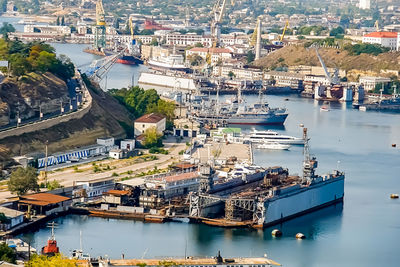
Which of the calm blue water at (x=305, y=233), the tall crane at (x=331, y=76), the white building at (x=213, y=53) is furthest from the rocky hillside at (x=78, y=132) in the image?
the white building at (x=213, y=53)

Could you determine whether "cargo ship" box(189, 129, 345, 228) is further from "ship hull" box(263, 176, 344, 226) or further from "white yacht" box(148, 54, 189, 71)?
"white yacht" box(148, 54, 189, 71)

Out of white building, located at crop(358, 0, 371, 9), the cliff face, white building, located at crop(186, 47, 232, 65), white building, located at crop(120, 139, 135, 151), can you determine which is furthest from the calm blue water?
white building, located at crop(358, 0, 371, 9)

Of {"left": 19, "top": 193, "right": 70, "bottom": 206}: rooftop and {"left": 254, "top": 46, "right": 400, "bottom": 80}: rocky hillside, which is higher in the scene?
{"left": 19, "top": 193, "right": 70, "bottom": 206}: rooftop

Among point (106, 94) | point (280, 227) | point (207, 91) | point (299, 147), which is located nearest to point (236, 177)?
point (280, 227)

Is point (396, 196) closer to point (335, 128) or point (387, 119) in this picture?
point (335, 128)

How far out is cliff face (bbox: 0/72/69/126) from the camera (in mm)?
19453

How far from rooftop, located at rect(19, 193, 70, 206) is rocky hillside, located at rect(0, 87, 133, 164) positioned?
2.43m

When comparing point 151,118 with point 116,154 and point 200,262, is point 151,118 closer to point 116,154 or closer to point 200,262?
point 116,154

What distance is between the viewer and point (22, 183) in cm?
1517

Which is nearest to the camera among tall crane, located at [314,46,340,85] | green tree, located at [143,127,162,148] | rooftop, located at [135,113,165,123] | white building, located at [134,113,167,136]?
green tree, located at [143,127,162,148]

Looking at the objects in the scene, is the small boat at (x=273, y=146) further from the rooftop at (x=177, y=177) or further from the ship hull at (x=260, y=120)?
the rooftop at (x=177, y=177)

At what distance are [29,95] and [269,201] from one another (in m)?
6.80

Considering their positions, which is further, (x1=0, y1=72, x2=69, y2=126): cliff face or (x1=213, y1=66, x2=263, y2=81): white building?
(x1=213, y1=66, x2=263, y2=81): white building

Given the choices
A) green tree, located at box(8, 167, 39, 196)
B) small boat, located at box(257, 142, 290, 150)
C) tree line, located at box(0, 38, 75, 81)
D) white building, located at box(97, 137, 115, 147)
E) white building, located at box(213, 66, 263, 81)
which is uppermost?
tree line, located at box(0, 38, 75, 81)
